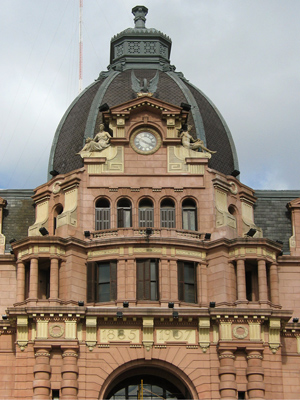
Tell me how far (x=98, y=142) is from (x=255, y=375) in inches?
710

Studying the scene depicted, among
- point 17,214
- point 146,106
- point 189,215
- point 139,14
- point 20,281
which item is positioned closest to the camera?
point 20,281

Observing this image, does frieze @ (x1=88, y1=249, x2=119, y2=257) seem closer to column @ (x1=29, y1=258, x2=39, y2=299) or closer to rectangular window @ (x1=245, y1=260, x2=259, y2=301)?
column @ (x1=29, y1=258, x2=39, y2=299)

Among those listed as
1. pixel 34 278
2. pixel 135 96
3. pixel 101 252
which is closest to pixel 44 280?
pixel 34 278

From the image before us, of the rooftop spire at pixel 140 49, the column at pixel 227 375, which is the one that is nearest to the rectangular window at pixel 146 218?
the column at pixel 227 375

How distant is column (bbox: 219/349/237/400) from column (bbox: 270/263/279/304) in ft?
16.4

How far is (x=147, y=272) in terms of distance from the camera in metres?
65.6

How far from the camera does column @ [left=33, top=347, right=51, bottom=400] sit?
6216 cm

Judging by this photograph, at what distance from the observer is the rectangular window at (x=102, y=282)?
6544 centimetres

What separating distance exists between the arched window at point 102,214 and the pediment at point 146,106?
5829mm

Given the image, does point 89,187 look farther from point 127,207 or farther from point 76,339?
point 76,339

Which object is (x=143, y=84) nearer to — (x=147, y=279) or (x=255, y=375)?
(x=147, y=279)

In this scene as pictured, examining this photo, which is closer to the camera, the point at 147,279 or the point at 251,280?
the point at 147,279

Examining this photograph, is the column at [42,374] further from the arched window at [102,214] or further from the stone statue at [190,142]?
the stone statue at [190,142]

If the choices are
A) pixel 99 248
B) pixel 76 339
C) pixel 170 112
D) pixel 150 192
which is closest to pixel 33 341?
pixel 76 339
